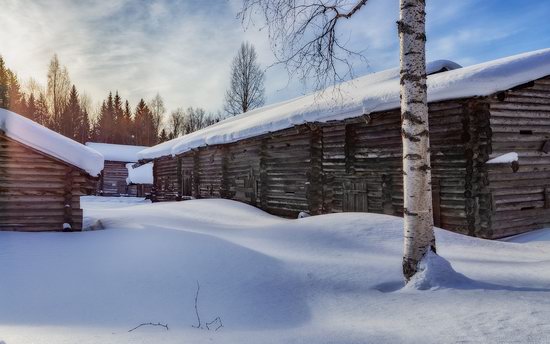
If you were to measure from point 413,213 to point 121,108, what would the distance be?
89.8 metres

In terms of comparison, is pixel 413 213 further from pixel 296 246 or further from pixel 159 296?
pixel 159 296

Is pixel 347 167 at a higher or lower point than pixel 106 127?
lower

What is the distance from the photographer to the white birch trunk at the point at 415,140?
4.42m

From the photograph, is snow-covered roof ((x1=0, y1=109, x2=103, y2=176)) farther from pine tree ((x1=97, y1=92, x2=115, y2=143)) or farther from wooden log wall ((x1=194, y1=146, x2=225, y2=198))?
pine tree ((x1=97, y1=92, x2=115, y2=143))

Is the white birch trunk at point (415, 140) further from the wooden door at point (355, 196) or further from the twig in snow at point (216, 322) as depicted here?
the wooden door at point (355, 196)

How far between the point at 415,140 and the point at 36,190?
10.3 meters

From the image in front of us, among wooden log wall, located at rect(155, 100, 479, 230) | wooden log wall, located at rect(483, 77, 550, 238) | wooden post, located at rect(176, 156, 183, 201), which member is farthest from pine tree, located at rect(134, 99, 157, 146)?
wooden log wall, located at rect(483, 77, 550, 238)

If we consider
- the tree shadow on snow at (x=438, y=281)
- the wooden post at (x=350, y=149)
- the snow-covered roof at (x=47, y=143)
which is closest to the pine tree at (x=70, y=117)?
the snow-covered roof at (x=47, y=143)

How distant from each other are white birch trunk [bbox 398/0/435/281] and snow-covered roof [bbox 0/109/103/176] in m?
9.08

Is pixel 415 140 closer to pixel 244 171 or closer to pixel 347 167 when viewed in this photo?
pixel 347 167

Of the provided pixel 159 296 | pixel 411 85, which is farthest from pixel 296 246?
pixel 411 85

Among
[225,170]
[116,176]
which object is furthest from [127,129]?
[225,170]

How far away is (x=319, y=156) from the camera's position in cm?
1355

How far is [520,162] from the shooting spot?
9.77 m
